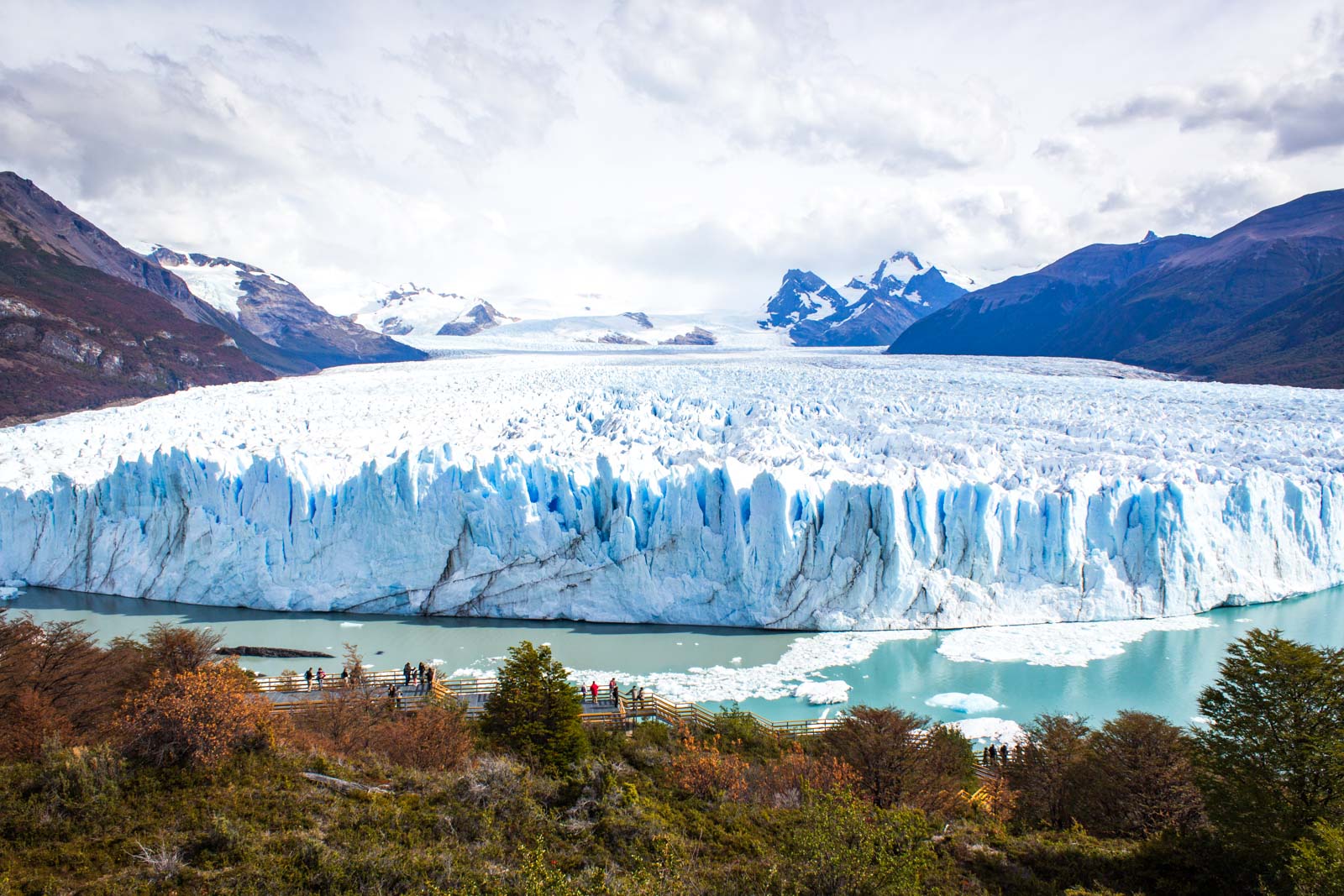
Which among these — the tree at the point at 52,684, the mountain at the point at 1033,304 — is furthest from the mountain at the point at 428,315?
the tree at the point at 52,684

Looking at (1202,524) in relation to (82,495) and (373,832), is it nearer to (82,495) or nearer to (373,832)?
(373,832)

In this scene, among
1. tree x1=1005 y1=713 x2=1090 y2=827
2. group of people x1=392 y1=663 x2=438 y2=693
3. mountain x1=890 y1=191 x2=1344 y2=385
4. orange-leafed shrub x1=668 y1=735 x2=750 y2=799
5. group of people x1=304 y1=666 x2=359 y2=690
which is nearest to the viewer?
orange-leafed shrub x1=668 y1=735 x2=750 y2=799

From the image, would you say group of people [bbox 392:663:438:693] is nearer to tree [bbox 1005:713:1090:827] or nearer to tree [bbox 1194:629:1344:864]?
tree [bbox 1005:713:1090:827]

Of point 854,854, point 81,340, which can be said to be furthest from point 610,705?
point 81,340

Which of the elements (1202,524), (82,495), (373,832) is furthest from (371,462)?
(1202,524)

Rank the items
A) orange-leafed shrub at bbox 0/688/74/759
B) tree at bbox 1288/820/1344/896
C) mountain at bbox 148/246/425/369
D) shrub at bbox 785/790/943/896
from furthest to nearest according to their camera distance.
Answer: mountain at bbox 148/246/425/369 < orange-leafed shrub at bbox 0/688/74/759 < shrub at bbox 785/790/943/896 < tree at bbox 1288/820/1344/896

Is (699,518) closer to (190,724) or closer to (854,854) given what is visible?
(190,724)

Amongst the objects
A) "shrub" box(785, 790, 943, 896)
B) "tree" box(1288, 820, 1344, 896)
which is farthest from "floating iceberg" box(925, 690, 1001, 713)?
"tree" box(1288, 820, 1344, 896)
